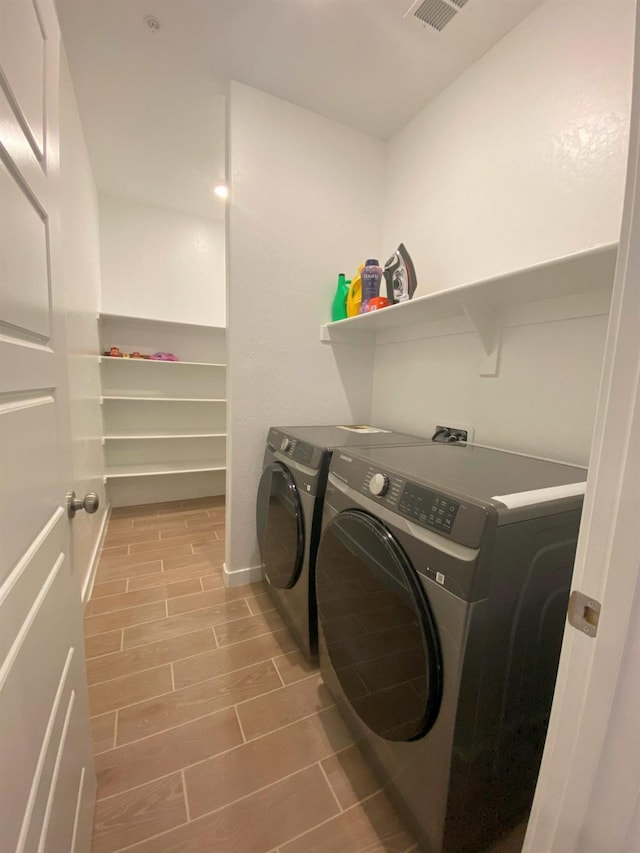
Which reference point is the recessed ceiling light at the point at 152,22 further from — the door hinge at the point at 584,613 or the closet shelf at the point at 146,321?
the door hinge at the point at 584,613

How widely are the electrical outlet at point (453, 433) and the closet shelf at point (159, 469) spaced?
2214 millimetres

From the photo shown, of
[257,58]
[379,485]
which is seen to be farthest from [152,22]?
[379,485]

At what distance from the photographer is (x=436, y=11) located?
1253 mm

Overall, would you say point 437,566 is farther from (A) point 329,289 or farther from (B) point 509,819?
(A) point 329,289

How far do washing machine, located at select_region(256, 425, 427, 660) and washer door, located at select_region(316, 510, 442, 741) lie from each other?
19 cm

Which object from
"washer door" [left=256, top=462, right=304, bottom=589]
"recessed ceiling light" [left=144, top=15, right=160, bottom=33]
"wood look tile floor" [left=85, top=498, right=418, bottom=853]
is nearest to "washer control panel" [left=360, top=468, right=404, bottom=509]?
"washer door" [left=256, top=462, right=304, bottom=589]

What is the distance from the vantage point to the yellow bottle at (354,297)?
5.95ft

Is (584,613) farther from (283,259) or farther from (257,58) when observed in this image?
(257,58)

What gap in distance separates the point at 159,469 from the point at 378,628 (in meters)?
2.65

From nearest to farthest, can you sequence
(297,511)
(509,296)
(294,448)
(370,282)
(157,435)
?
(509,296) < (297,511) < (294,448) < (370,282) < (157,435)

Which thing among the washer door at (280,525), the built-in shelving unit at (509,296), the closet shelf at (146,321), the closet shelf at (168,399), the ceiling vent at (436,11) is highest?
the ceiling vent at (436,11)

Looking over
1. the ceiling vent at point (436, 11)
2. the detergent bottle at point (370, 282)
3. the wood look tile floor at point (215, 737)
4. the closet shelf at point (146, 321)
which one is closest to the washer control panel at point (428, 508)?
the wood look tile floor at point (215, 737)

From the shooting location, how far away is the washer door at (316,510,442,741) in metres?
0.71

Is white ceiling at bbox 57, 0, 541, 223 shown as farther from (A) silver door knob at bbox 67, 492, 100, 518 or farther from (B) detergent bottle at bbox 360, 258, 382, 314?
(A) silver door knob at bbox 67, 492, 100, 518
